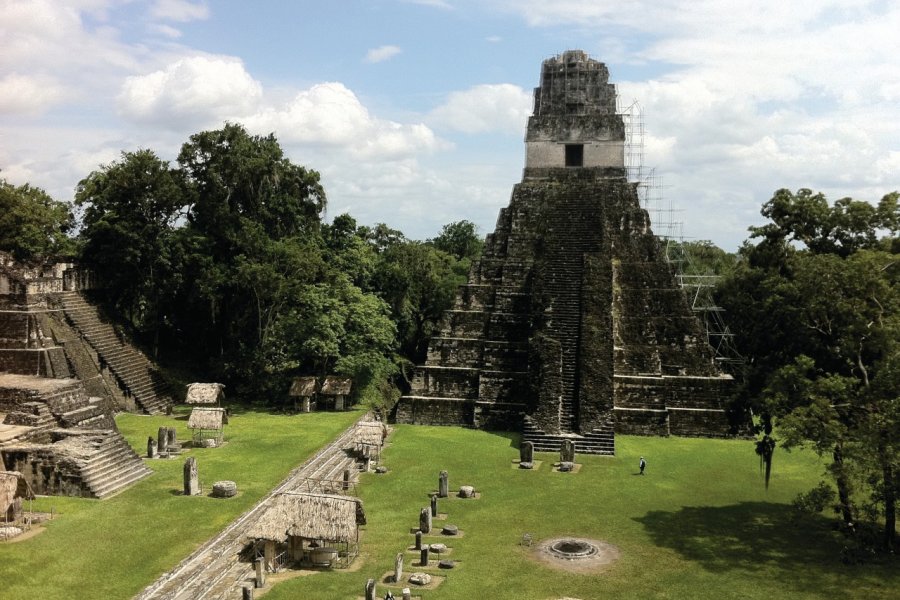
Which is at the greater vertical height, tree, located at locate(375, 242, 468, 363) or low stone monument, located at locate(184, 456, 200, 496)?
tree, located at locate(375, 242, 468, 363)

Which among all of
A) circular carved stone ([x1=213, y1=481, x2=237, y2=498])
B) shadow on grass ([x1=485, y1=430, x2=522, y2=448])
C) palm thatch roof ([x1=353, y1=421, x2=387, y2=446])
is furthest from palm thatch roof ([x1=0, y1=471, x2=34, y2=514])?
shadow on grass ([x1=485, y1=430, x2=522, y2=448])

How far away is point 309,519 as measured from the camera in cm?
1580

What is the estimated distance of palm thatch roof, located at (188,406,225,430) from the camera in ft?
80.0

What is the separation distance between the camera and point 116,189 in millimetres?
31766

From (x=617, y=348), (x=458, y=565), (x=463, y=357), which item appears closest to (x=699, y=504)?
(x=458, y=565)

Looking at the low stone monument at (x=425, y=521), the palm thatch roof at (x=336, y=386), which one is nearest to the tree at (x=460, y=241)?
the palm thatch roof at (x=336, y=386)

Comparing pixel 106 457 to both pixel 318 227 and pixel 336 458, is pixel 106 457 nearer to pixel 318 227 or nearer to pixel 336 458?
pixel 336 458

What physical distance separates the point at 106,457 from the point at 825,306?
18393mm

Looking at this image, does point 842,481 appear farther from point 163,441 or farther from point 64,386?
point 64,386

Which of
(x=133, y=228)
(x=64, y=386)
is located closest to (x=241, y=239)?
(x=133, y=228)

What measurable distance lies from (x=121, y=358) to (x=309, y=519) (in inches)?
732

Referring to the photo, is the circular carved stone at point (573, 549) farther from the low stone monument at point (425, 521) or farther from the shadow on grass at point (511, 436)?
the shadow on grass at point (511, 436)

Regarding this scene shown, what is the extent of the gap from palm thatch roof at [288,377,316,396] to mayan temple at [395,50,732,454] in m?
4.32

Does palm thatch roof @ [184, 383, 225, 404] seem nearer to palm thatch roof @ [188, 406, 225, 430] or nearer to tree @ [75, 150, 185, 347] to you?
palm thatch roof @ [188, 406, 225, 430]
